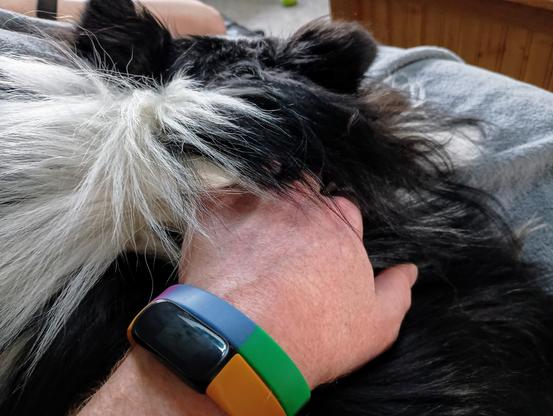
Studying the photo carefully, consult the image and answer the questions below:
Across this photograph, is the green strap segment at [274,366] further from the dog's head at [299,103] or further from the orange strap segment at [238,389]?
the dog's head at [299,103]

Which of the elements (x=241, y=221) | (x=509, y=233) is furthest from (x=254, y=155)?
(x=509, y=233)

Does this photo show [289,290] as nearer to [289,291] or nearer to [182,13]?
[289,291]

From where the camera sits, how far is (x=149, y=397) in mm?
409

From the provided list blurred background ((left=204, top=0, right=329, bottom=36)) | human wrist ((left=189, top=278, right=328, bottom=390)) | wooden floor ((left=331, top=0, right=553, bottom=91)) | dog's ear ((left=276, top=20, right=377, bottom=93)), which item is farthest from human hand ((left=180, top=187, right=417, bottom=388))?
blurred background ((left=204, top=0, right=329, bottom=36))

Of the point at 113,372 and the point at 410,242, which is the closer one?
the point at 113,372

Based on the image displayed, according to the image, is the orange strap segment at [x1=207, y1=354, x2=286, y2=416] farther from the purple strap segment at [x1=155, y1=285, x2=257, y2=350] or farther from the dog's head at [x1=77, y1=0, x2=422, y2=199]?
the dog's head at [x1=77, y1=0, x2=422, y2=199]

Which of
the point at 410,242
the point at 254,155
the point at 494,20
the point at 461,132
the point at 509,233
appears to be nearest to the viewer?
the point at 254,155

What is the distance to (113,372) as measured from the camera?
1.51ft

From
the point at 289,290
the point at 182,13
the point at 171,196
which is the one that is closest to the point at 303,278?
the point at 289,290

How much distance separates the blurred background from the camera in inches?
105

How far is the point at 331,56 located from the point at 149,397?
438mm

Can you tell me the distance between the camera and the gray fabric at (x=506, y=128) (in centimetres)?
84

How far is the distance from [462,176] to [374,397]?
45 centimetres

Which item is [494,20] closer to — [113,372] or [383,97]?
[383,97]
